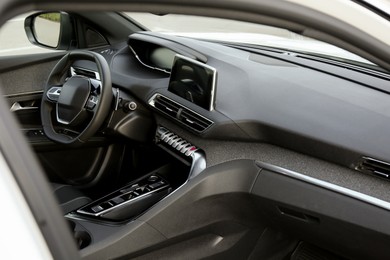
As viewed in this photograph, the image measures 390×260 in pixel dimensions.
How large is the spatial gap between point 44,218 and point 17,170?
0.09 m

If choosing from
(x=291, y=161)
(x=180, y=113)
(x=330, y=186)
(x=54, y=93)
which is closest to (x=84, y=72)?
(x=54, y=93)

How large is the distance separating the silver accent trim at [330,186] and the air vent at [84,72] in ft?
3.35

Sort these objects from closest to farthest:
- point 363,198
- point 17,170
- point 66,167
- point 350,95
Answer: point 17,170
point 363,198
point 350,95
point 66,167

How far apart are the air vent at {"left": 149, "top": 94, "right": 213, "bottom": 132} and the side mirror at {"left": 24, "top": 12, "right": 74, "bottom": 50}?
3.00ft

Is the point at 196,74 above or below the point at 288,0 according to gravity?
below

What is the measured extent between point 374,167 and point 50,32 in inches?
89.5

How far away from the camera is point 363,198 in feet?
6.21

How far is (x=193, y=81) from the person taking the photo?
2350mm

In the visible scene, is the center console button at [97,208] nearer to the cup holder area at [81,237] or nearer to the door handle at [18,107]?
the cup holder area at [81,237]

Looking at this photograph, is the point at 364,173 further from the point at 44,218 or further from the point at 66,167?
the point at 66,167

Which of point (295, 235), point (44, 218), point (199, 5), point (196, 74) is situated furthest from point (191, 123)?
point (44, 218)

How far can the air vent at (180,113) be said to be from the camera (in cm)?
232

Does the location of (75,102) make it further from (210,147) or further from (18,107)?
(210,147)

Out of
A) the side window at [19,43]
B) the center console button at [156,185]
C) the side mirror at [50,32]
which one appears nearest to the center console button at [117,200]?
the center console button at [156,185]
